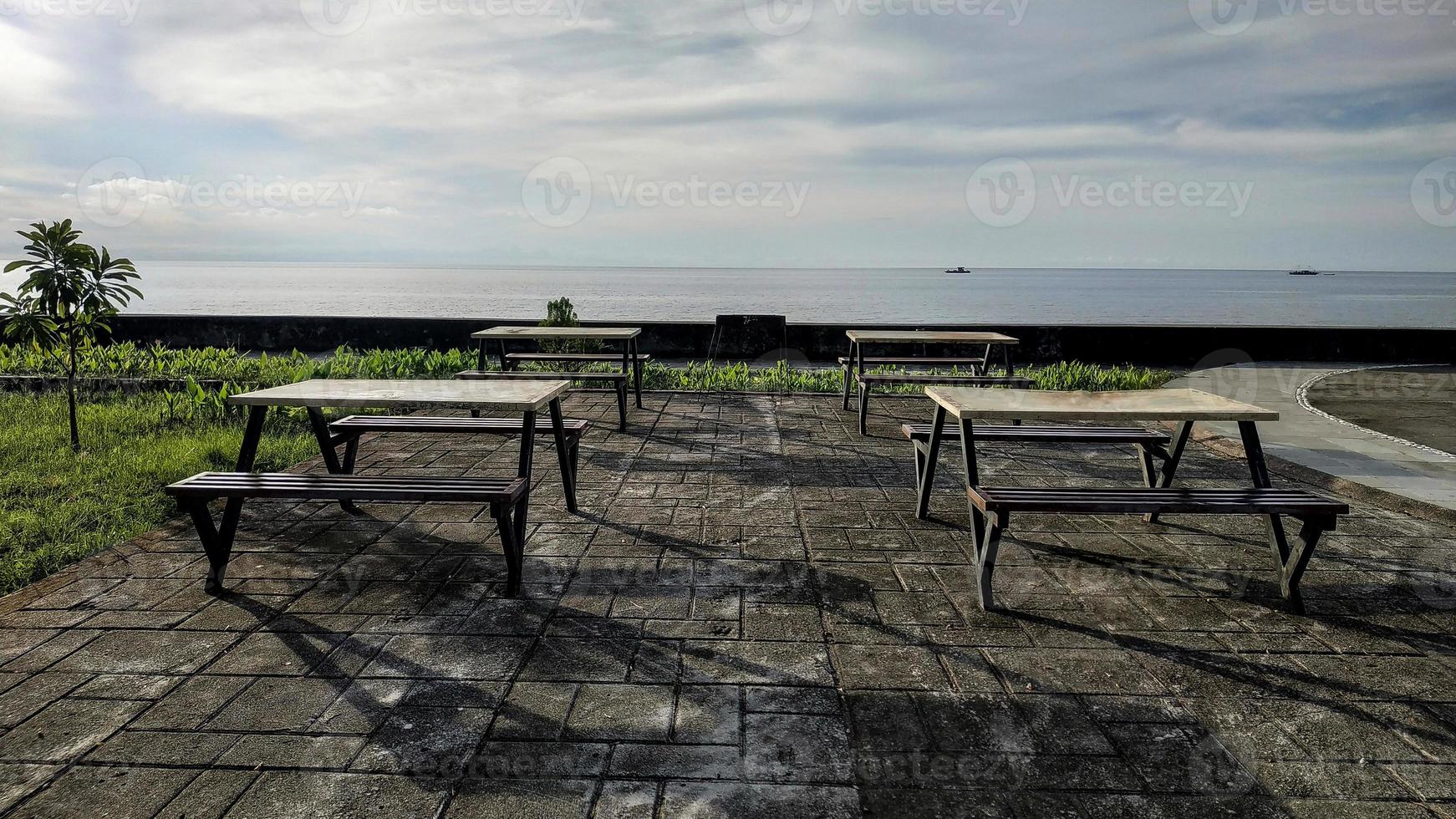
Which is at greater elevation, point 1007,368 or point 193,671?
point 1007,368

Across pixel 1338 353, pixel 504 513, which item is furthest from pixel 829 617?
pixel 1338 353

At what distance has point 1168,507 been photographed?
3.22 meters

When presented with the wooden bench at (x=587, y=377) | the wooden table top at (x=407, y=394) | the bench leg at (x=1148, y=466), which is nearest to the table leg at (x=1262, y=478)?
the bench leg at (x=1148, y=466)

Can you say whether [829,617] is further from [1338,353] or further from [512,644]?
[1338,353]

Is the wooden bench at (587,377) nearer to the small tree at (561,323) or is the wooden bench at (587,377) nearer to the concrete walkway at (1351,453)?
the small tree at (561,323)

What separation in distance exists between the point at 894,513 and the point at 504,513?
2269 millimetres

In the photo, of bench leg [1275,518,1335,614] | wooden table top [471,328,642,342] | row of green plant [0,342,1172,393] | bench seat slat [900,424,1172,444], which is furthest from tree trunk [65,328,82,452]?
bench leg [1275,518,1335,614]

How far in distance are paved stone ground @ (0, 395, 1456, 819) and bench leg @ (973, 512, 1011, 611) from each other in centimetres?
8

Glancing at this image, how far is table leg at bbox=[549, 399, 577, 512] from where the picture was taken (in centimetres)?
433

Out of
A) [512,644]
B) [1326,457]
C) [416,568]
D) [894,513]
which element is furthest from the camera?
[1326,457]

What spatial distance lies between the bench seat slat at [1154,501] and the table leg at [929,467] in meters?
0.80

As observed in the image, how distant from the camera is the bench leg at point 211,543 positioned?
3.27m

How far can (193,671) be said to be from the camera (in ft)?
8.71

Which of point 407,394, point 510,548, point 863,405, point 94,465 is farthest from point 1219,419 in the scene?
point 94,465
